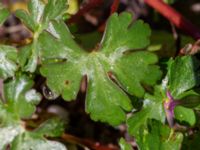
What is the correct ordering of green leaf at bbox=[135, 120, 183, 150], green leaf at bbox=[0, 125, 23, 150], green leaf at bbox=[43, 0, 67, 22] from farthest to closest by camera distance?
green leaf at bbox=[0, 125, 23, 150], green leaf at bbox=[43, 0, 67, 22], green leaf at bbox=[135, 120, 183, 150]

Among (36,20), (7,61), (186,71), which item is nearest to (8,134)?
(7,61)

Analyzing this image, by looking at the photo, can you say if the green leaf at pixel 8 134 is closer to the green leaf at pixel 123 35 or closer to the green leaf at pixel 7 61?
the green leaf at pixel 7 61

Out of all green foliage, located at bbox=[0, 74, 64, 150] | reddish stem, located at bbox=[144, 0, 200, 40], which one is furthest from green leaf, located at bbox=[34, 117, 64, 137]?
reddish stem, located at bbox=[144, 0, 200, 40]

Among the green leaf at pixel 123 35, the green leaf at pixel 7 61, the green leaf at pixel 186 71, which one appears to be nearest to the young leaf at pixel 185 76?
the green leaf at pixel 186 71

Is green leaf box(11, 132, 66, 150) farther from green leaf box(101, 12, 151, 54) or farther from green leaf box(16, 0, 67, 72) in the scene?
green leaf box(101, 12, 151, 54)

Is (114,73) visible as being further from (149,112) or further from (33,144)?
(33,144)

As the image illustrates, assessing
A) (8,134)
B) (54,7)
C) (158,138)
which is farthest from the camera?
(8,134)
